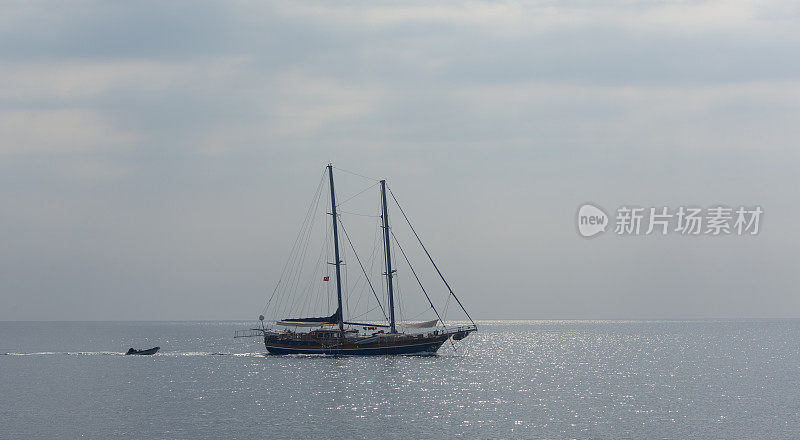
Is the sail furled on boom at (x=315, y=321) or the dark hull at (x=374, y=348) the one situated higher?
the sail furled on boom at (x=315, y=321)

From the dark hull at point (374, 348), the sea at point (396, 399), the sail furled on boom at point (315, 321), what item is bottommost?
the sea at point (396, 399)

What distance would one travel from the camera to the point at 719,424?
69.6 meters

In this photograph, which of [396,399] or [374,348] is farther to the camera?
[374,348]

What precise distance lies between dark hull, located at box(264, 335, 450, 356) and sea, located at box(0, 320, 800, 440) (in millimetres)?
1756

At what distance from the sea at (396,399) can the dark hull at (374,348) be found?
5.76 feet

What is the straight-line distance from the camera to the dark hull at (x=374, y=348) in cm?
12519

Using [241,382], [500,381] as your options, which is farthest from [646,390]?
[241,382]

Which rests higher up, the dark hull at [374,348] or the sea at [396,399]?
the dark hull at [374,348]

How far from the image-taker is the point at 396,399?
278 ft

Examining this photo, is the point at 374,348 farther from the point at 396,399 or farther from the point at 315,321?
the point at 396,399

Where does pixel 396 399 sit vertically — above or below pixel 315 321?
below

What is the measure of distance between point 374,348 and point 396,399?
40.8m

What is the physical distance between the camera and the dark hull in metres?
125

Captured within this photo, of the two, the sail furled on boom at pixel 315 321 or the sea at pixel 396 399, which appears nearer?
the sea at pixel 396 399
